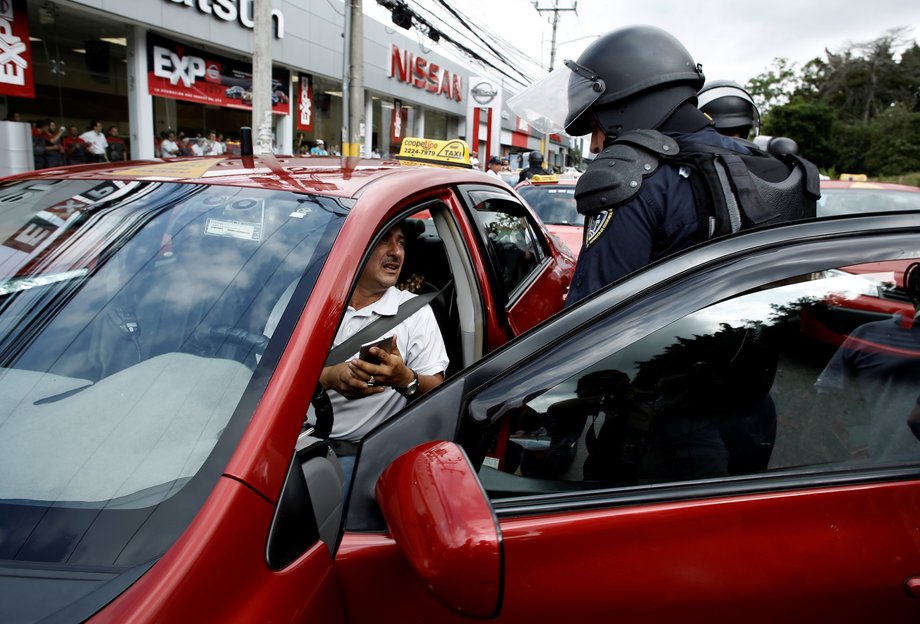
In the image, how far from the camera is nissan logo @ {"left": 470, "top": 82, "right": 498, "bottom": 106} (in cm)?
2017

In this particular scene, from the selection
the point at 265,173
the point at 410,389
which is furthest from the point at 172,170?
the point at 410,389

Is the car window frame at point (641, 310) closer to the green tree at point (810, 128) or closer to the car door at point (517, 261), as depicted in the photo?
the car door at point (517, 261)

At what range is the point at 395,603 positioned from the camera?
1.10 metres

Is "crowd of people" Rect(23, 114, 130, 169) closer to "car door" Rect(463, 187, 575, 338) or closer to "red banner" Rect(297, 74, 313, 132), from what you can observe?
"red banner" Rect(297, 74, 313, 132)

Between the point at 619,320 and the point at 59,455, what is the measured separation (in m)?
1.04

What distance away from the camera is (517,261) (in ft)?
9.71

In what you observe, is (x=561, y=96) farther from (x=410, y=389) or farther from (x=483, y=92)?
(x=483, y=92)

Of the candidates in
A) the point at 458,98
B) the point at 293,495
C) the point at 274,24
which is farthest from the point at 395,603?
the point at 458,98

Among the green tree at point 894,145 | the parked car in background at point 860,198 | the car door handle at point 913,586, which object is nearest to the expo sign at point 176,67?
the parked car in background at point 860,198

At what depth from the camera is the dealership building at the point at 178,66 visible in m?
12.6

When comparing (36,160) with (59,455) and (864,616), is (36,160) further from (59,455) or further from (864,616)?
(864,616)

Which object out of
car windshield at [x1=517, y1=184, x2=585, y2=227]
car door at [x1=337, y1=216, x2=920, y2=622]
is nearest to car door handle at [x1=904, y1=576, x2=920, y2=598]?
car door at [x1=337, y1=216, x2=920, y2=622]

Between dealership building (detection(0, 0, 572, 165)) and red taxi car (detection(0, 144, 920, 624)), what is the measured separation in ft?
40.9

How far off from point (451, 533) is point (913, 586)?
2.36ft
